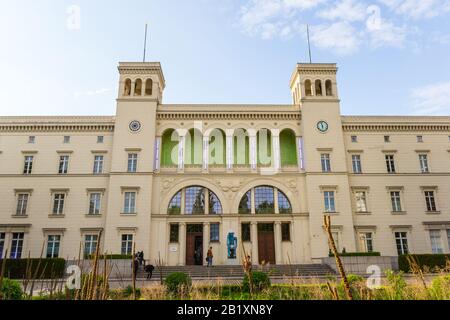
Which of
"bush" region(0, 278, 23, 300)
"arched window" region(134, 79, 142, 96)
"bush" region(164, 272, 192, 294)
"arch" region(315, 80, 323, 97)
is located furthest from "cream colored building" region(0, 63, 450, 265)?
"bush" region(0, 278, 23, 300)

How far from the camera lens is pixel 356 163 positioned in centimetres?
3503

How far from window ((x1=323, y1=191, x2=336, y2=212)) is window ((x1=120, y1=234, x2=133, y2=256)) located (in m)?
18.0

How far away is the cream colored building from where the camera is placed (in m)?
31.9

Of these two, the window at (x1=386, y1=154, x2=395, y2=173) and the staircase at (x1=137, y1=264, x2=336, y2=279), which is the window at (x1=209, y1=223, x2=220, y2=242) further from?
the window at (x1=386, y1=154, x2=395, y2=173)

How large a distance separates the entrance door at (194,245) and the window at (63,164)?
13116 mm

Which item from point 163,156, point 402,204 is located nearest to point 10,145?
point 163,156

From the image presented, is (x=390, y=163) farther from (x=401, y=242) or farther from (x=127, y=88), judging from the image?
(x=127, y=88)

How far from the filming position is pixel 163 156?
116 ft

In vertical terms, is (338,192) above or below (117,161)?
below

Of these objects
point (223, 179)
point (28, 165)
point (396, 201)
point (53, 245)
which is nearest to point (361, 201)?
point (396, 201)

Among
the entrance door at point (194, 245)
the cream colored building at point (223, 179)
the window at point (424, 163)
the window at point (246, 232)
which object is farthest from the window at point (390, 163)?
the entrance door at point (194, 245)

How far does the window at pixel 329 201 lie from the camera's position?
107 feet
